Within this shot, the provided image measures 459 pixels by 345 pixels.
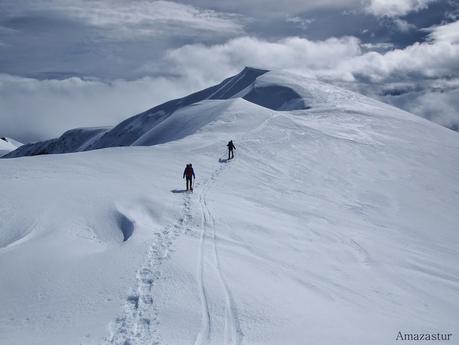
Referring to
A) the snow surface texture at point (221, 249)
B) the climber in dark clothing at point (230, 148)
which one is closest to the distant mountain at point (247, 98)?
the climber in dark clothing at point (230, 148)

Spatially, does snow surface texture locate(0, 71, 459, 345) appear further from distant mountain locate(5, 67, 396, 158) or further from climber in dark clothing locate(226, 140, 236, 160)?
distant mountain locate(5, 67, 396, 158)

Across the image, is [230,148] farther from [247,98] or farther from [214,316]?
[247,98]

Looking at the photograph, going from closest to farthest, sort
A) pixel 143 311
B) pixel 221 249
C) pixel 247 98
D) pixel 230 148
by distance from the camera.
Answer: pixel 143 311 → pixel 221 249 → pixel 230 148 → pixel 247 98

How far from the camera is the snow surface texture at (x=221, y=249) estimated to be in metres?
9.38

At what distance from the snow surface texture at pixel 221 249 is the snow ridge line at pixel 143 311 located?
36 mm

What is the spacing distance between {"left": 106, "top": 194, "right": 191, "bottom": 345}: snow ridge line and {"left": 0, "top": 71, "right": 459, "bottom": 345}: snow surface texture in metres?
0.04

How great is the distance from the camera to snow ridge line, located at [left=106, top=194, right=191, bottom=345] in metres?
8.52

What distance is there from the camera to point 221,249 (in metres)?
13.9

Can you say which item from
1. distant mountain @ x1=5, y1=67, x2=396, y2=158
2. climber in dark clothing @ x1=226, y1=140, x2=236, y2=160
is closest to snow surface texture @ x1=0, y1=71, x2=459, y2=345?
climber in dark clothing @ x1=226, y1=140, x2=236, y2=160

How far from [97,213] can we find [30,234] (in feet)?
9.27

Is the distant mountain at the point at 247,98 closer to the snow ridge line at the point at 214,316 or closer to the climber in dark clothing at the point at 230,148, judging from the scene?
the climber in dark clothing at the point at 230,148

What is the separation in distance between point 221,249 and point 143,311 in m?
4.82

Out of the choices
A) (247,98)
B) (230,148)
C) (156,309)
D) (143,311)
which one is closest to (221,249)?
(156,309)

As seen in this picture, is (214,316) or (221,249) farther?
(221,249)
